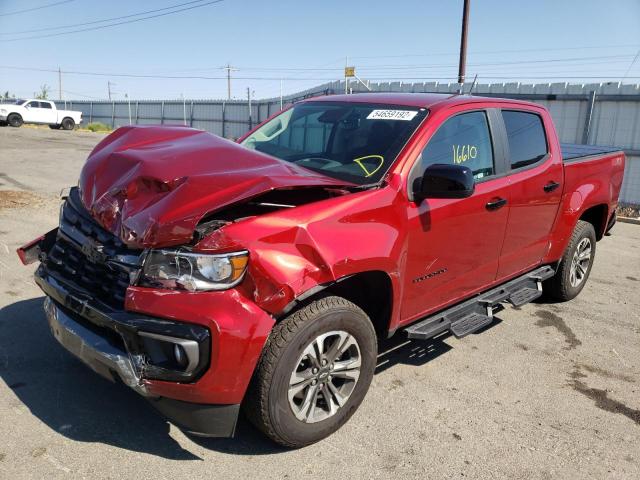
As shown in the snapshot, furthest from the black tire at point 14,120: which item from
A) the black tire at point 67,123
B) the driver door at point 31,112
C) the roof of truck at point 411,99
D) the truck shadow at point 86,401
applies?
the roof of truck at point 411,99

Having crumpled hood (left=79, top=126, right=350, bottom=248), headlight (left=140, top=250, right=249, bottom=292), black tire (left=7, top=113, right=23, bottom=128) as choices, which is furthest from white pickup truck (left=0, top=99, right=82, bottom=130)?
headlight (left=140, top=250, right=249, bottom=292)

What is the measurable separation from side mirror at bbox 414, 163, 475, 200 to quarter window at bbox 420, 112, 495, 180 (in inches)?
8.0

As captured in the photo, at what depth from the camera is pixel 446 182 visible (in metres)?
3.12

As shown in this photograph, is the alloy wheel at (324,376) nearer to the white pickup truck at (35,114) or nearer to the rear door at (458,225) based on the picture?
the rear door at (458,225)

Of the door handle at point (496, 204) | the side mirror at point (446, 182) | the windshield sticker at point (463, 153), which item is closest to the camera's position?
Result: the side mirror at point (446, 182)

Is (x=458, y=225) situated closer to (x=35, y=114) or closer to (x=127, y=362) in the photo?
(x=127, y=362)

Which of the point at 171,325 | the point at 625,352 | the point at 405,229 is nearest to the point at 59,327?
the point at 171,325

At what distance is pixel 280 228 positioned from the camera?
2.57 metres

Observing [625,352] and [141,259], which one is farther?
[625,352]

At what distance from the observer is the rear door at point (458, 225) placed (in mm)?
3312

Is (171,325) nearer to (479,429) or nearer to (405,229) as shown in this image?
(405,229)

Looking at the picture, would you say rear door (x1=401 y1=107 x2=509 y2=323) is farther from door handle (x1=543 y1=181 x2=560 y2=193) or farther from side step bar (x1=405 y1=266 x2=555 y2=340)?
door handle (x1=543 y1=181 x2=560 y2=193)

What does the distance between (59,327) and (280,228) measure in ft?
4.38

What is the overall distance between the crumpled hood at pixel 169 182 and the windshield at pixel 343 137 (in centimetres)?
43
